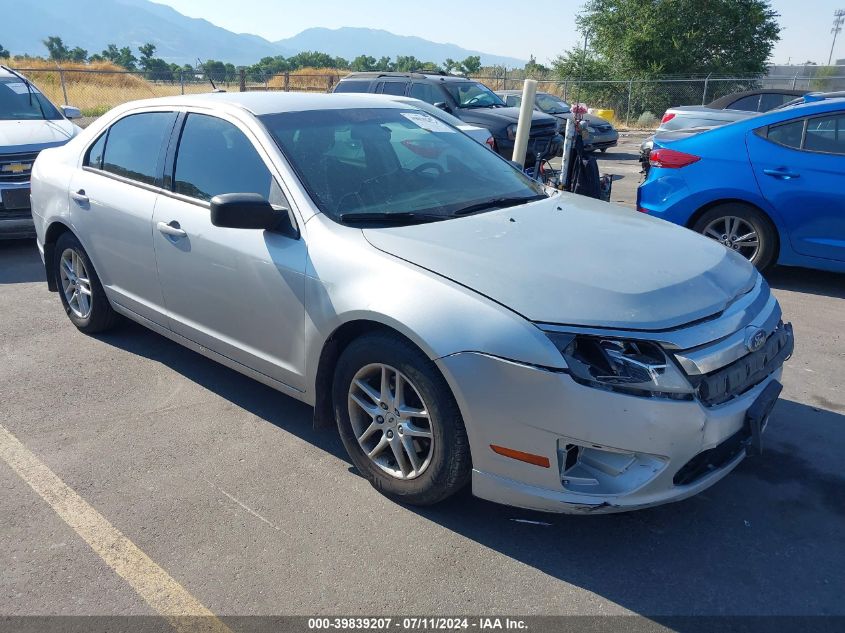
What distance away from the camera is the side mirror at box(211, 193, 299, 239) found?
3.24 m

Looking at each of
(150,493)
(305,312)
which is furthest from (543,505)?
(150,493)

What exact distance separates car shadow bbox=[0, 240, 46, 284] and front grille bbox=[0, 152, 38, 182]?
81 cm

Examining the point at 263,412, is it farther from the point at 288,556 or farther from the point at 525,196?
the point at 525,196

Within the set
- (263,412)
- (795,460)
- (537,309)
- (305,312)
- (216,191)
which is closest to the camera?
(537,309)

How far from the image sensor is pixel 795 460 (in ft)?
11.7

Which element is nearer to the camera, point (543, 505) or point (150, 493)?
point (543, 505)

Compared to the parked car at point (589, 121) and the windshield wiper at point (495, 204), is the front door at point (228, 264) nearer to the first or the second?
the windshield wiper at point (495, 204)

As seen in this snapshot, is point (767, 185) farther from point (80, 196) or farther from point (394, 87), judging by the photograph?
point (394, 87)

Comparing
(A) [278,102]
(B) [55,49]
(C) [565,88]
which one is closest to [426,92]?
(A) [278,102]

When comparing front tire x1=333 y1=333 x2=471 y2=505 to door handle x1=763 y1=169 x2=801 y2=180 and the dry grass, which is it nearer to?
door handle x1=763 y1=169 x2=801 y2=180

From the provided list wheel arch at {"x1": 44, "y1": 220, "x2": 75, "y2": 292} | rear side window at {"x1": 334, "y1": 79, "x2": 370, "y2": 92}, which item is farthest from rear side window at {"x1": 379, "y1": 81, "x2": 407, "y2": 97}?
wheel arch at {"x1": 44, "y1": 220, "x2": 75, "y2": 292}

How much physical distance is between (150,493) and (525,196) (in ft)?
8.14

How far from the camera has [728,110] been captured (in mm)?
12922

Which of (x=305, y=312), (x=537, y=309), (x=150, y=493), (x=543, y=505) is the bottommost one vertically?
(x=150, y=493)
